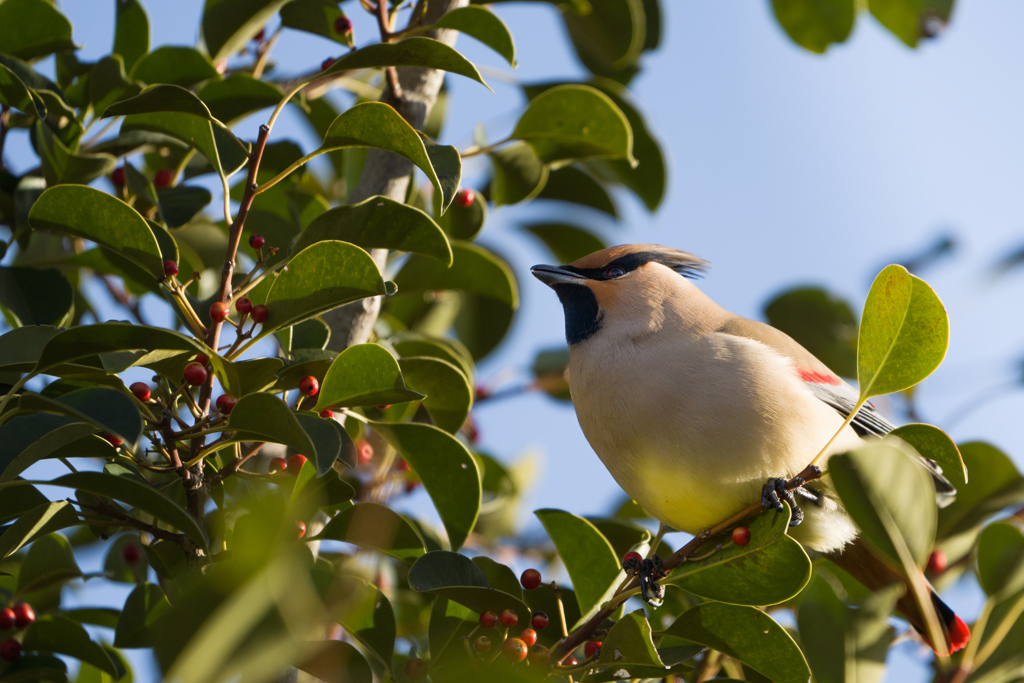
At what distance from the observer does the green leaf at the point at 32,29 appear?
262 centimetres

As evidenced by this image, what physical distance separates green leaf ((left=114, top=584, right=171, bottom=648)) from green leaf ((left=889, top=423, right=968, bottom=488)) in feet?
6.58

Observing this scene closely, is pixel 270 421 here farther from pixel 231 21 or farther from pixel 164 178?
pixel 231 21

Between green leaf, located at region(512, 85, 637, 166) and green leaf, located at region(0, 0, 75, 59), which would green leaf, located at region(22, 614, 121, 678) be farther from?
green leaf, located at region(512, 85, 637, 166)

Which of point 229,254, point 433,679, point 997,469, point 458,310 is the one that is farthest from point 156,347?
point 997,469

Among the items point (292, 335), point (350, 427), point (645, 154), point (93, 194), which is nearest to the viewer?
point (93, 194)

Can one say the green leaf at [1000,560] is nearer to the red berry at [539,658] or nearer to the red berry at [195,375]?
the red berry at [539,658]

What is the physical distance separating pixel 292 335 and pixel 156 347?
0.71m

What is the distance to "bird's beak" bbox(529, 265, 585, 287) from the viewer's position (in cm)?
338

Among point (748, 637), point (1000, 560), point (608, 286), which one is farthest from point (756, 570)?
point (608, 286)

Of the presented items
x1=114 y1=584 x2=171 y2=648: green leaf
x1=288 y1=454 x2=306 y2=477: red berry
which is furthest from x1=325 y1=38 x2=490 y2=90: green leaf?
x1=114 y1=584 x2=171 y2=648: green leaf

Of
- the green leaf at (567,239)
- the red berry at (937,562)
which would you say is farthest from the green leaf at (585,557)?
the green leaf at (567,239)

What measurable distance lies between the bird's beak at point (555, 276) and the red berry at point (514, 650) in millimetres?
1629

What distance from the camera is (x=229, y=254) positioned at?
2.10m

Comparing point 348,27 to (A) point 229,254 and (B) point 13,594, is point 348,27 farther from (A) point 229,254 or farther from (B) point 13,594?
(B) point 13,594
